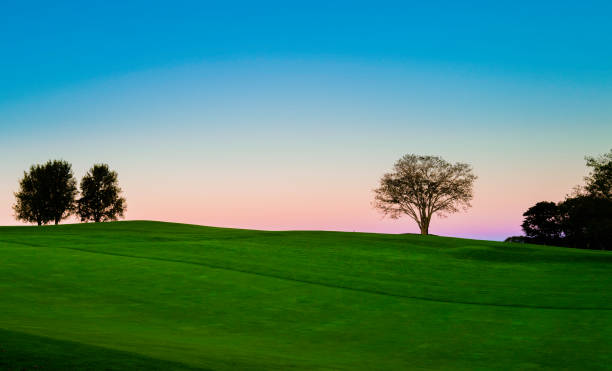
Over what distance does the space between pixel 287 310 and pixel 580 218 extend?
8347 centimetres

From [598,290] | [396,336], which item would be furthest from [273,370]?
[598,290]

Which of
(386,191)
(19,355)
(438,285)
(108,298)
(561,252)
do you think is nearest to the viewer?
(19,355)

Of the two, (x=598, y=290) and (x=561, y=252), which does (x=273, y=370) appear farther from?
(x=561, y=252)

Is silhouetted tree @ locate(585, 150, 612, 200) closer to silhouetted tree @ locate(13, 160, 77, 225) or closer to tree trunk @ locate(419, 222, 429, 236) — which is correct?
tree trunk @ locate(419, 222, 429, 236)

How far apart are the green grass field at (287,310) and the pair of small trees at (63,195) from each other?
59592 millimetres

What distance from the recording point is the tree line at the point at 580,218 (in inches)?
3110

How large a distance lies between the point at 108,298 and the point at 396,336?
1360 centimetres

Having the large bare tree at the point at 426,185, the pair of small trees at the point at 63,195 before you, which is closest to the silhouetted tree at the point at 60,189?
→ the pair of small trees at the point at 63,195

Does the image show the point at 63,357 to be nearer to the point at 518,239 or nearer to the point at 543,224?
the point at 543,224

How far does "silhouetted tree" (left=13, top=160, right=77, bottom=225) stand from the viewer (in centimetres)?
9825

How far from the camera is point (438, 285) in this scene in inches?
1282

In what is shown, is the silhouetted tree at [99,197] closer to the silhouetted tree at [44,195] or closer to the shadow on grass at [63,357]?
the silhouetted tree at [44,195]

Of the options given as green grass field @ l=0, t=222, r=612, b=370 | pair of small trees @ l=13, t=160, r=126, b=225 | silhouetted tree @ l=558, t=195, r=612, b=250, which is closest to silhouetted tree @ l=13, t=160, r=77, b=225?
pair of small trees @ l=13, t=160, r=126, b=225

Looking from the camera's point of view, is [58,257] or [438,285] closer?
[438,285]
